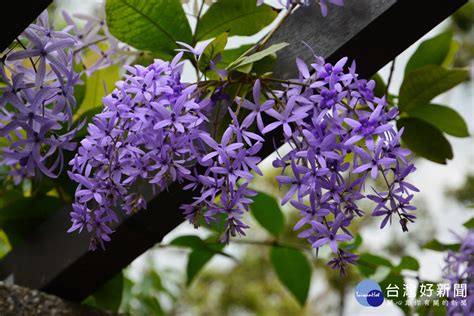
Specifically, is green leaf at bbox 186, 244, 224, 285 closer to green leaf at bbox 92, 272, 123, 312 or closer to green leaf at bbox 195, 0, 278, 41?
green leaf at bbox 92, 272, 123, 312

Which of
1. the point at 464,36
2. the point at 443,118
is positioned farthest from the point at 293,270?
the point at 464,36

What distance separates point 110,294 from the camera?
90 centimetres

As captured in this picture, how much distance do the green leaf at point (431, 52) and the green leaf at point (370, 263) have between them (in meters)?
0.31

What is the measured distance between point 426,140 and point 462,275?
173 millimetres

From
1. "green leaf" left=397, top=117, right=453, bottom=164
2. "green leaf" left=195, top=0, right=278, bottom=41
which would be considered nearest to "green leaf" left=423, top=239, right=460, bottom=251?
"green leaf" left=397, top=117, right=453, bottom=164

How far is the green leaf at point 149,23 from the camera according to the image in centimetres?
61

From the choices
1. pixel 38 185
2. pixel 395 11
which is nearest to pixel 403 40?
pixel 395 11

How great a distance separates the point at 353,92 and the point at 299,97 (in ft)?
0.14

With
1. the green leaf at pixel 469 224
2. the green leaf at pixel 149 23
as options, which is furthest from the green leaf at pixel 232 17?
the green leaf at pixel 469 224

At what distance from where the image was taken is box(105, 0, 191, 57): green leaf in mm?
614

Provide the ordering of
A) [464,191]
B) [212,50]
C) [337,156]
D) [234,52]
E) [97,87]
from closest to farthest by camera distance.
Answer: [337,156] → [212,50] → [234,52] → [97,87] → [464,191]

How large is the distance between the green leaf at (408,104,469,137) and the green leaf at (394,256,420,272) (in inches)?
8.3

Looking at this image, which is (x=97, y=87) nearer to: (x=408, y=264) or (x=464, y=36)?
(x=408, y=264)

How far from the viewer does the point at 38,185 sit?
841 mm
